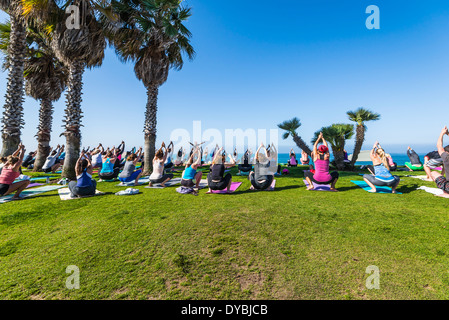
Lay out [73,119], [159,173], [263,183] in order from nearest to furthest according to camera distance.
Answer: [263,183]
[159,173]
[73,119]

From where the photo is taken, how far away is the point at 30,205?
624 cm

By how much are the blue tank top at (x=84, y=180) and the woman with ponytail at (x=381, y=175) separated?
37.7 feet

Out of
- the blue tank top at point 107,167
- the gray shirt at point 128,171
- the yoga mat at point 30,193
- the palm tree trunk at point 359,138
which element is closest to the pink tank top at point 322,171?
the gray shirt at point 128,171

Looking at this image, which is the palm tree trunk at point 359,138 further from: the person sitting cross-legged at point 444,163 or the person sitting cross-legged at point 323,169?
the person sitting cross-legged at point 323,169

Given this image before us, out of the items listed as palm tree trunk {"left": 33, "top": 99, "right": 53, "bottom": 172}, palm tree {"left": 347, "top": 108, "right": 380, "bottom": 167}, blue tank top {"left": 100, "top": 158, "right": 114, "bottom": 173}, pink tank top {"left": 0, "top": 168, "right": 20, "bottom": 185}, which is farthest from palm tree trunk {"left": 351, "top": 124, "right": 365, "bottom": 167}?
palm tree trunk {"left": 33, "top": 99, "right": 53, "bottom": 172}

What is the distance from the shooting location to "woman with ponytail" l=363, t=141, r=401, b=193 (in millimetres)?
7395

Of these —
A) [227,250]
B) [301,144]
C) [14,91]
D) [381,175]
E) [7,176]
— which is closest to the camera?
[227,250]

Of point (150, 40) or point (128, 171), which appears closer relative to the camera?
point (128, 171)

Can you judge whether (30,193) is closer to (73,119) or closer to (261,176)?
(73,119)

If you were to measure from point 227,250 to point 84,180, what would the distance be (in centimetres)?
676

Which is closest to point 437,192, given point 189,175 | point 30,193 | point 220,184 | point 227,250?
point 220,184

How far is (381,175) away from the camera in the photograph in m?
7.62

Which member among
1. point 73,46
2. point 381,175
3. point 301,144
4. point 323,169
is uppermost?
point 73,46
